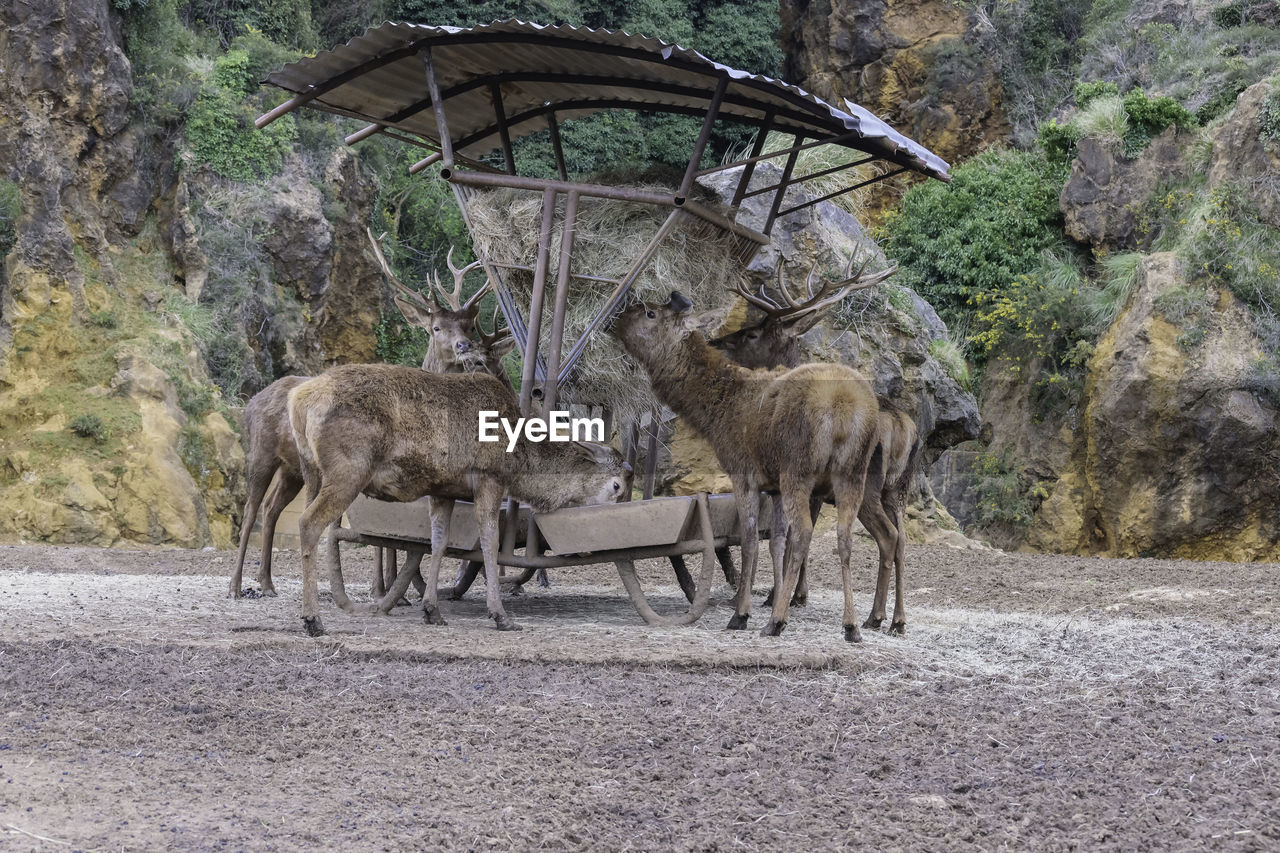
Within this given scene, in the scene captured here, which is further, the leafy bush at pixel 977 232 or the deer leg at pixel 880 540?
the leafy bush at pixel 977 232

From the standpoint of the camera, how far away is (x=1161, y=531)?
1744 cm

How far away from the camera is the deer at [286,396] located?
31.2ft

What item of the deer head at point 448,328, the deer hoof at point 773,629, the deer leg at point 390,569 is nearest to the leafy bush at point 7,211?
the deer head at point 448,328

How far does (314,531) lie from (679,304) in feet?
10.2

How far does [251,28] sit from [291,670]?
17.5m

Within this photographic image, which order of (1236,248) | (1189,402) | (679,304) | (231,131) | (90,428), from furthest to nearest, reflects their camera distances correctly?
(231,131) → (1236,248) → (1189,402) → (90,428) → (679,304)

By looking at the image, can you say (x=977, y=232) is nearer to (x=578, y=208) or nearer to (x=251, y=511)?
(x=578, y=208)

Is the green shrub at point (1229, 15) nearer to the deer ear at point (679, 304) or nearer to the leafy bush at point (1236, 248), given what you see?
the leafy bush at point (1236, 248)

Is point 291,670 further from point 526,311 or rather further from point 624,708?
point 526,311

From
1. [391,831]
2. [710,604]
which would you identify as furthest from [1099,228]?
[391,831]

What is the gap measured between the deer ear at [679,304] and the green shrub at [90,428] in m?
9.70

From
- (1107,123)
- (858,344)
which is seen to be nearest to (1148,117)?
(1107,123)

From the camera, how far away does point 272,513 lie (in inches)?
387

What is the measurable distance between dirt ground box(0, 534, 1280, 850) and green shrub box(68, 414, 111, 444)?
6.97 m
